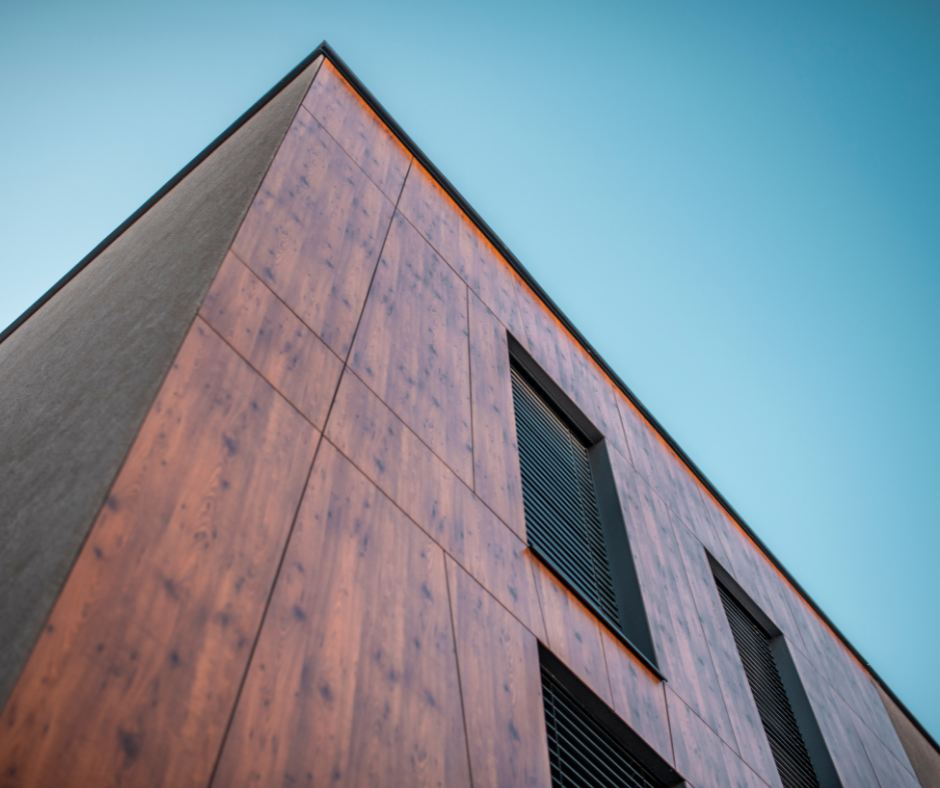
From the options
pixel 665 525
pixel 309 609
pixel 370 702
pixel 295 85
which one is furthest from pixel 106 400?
pixel 665 525

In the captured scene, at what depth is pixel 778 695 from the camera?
28.5 ft

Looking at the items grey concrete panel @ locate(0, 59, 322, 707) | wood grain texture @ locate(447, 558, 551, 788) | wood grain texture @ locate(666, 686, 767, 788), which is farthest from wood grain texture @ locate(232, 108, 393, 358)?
wood grain texture @ locate(666, 686, 767, 788)

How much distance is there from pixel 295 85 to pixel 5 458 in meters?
4.42

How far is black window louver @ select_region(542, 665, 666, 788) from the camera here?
441 centimetres

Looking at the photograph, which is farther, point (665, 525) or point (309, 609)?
point (665, 525)

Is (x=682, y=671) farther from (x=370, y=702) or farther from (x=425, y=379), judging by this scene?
(x=370, y=702)

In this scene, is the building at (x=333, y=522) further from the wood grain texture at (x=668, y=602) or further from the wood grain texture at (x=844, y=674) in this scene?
the wood grain texture at (x=844, y=674)

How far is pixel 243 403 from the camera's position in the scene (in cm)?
350

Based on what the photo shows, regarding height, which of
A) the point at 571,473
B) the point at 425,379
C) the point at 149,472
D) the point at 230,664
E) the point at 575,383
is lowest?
the point at 230,664

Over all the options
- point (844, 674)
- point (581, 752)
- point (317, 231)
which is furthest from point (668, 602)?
point (844, 674)

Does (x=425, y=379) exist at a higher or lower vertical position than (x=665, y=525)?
lower

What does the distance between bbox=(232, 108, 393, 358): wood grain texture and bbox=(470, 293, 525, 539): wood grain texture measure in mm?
1273

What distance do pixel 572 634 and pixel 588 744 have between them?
27.0 inches

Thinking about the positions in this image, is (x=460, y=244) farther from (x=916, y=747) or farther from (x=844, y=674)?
(x=916, y=747)
